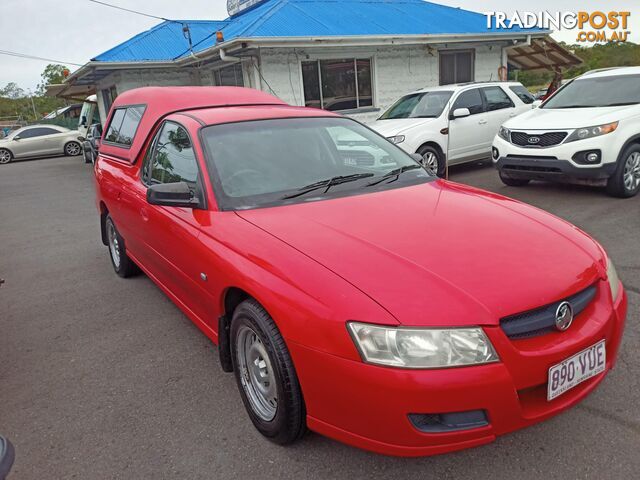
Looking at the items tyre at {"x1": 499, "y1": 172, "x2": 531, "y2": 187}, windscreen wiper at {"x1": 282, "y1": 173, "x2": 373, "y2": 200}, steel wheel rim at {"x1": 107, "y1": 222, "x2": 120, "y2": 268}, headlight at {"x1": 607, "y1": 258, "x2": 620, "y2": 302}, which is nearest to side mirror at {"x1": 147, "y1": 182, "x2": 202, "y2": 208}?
windscreen wiper at {"x1": 282, "y1": 173, "x2": 373, "y2": 200}

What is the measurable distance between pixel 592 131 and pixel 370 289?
5772mm

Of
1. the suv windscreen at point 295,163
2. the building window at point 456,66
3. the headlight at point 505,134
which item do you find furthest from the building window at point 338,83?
the suv windscreen at point 295,163

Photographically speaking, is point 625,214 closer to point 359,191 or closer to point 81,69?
point 359,191

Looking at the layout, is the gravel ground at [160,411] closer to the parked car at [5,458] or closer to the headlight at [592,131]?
the parked car at [5,458]

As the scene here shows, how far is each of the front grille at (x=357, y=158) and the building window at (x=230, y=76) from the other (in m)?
10.5

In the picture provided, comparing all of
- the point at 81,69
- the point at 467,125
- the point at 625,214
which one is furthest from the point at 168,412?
the point at 81,69

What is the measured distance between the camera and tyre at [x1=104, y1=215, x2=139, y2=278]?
197 inches

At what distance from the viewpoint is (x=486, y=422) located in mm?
1938

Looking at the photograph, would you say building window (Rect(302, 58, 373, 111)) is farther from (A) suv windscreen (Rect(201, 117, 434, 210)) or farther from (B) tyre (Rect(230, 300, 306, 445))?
(B) tyre (Rect(230, 300, 306, 445))

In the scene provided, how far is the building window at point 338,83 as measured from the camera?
13.3m

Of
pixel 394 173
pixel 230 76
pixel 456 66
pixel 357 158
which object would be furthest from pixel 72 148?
pixel 394 173

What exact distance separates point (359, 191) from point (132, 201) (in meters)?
2.01

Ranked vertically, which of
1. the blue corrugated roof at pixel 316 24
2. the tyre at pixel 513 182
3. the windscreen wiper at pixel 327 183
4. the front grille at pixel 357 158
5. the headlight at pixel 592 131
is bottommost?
the tyre at pixel 513 182

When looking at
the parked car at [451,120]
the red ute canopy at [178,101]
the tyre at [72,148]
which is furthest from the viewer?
the tyre at [72,148]
